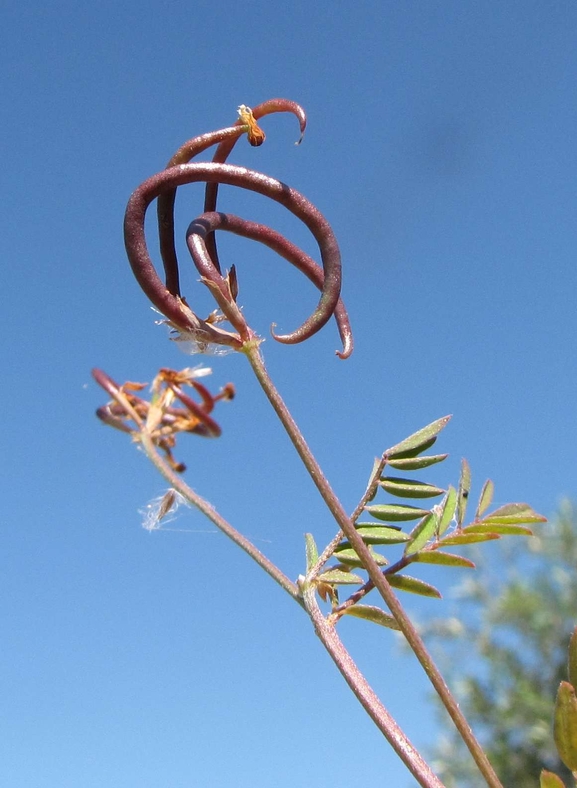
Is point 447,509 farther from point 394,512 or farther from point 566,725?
point 566,725

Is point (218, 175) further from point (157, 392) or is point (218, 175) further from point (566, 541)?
point (566, 541)

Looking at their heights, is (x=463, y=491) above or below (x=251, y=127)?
below

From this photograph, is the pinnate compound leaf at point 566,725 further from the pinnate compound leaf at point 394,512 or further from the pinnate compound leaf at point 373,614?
the pinnate compound leaf at point 394,512

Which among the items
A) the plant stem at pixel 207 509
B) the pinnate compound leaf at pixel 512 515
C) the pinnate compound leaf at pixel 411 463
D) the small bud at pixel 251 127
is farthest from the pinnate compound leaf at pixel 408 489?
the small bud at pixel 251 127

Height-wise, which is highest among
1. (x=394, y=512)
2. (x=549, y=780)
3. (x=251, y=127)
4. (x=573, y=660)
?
(x=251, y=127)

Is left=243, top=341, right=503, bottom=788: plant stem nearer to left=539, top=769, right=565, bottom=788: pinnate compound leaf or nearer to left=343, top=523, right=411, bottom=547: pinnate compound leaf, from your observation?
left=539, top=769, right=565, bottom=788: pinnate compound leaf

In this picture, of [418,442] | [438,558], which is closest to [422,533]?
[438,558]

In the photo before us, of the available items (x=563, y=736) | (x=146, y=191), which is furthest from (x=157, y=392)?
(x=563, y=736)
